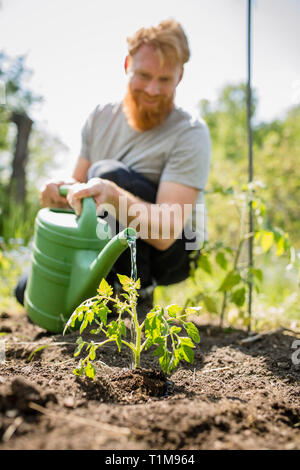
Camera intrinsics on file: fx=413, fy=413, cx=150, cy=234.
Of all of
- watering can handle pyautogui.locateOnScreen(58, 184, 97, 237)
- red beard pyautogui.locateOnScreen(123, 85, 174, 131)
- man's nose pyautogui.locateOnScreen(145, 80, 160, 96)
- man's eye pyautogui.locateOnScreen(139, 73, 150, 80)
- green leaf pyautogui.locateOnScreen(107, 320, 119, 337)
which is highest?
man's eye pyautogui.locateOnScreen(139, 73, 150, 80)

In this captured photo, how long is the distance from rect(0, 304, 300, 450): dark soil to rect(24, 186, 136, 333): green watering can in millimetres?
136

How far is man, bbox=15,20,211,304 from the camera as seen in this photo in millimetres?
1915

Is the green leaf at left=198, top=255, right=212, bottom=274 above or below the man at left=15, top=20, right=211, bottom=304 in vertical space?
below

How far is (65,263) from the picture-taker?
155 cm

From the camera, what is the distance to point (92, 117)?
2430 millimetres

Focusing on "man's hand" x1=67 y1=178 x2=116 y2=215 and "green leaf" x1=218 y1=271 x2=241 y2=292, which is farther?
"green leaf" x1=218 y1=271 x2=241 y2=292

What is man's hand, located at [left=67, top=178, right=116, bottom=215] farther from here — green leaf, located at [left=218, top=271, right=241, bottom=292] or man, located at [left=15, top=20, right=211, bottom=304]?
green leaf, located at [left=218, top=271, right=241, bottom=292]

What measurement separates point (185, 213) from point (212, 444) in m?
1.29

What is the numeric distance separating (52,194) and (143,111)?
2.09 feet

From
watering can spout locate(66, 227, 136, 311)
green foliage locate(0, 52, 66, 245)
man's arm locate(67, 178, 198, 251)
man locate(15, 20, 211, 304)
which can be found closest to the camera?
watering can spout locate(66, 227, 136, 311)

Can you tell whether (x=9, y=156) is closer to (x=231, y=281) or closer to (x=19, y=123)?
(x=19, y=123)

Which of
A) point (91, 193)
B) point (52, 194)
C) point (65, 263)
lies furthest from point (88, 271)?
point (52, 194)

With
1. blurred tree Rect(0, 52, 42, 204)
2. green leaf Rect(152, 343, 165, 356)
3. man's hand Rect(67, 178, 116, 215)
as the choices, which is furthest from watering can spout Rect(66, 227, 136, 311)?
blurred tree Rect(0, 52, 42, 204)
